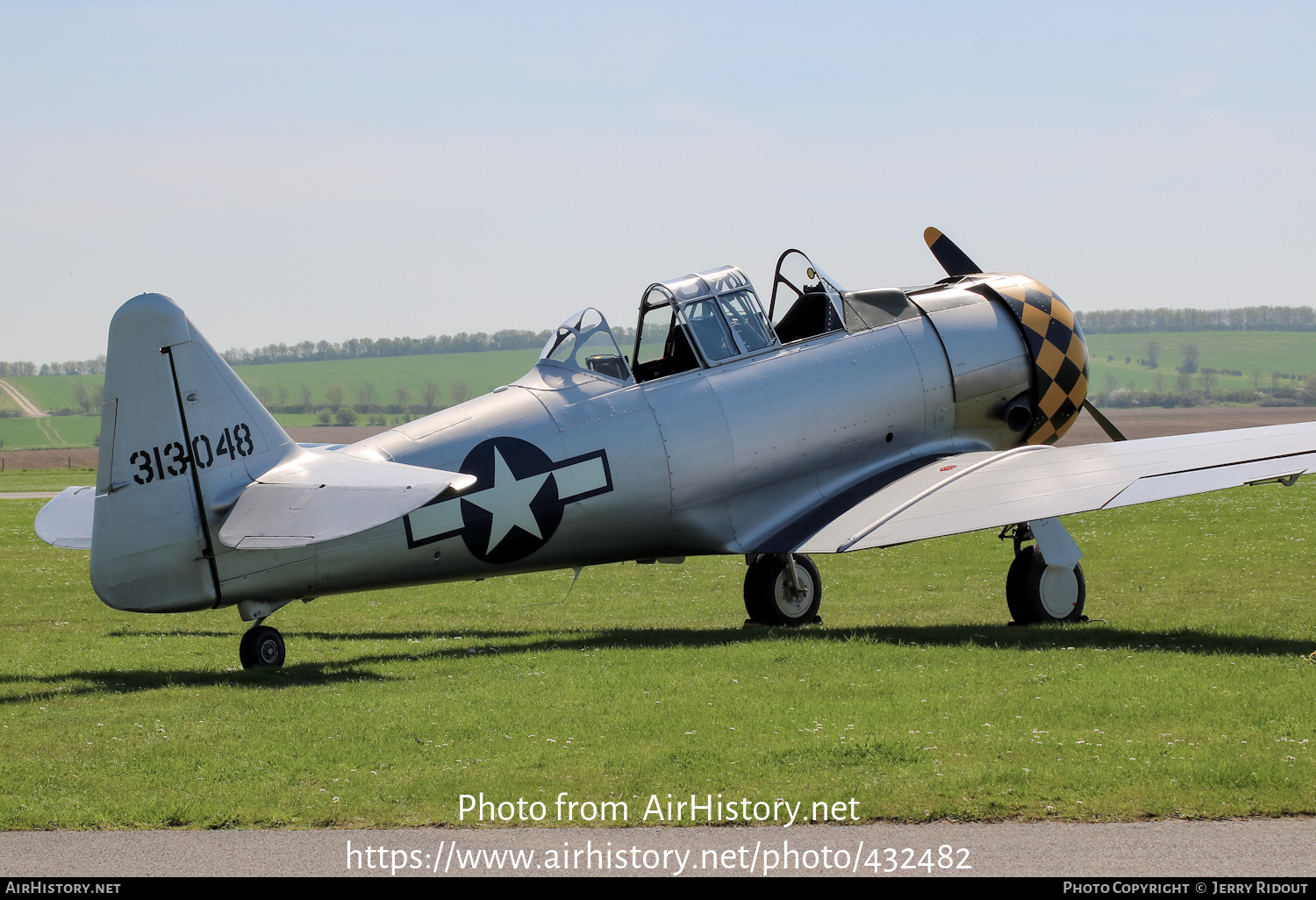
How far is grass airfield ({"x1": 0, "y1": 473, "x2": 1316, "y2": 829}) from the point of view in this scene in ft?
21.6

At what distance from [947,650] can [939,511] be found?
70.6 inches

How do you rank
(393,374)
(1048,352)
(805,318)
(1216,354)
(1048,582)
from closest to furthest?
(1048,582) → (805,318) → (1048,352) → (393,374) → (1216,354)

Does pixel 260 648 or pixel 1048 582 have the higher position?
pixel 260 648

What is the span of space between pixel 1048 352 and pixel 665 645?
625cm

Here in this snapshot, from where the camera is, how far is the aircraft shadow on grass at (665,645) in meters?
10.5

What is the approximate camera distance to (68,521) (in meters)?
12.8

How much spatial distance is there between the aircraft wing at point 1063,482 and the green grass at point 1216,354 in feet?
409

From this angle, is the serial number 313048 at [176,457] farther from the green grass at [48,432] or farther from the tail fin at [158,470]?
the green grass at [48,432]

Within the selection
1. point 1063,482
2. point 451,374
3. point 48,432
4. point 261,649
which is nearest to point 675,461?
point 1063,482

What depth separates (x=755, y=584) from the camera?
13.7 m

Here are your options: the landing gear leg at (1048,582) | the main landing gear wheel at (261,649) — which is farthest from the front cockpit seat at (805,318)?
the main landing gear wheel at (261,649)

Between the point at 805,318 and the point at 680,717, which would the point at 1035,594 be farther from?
the point at 680,717
